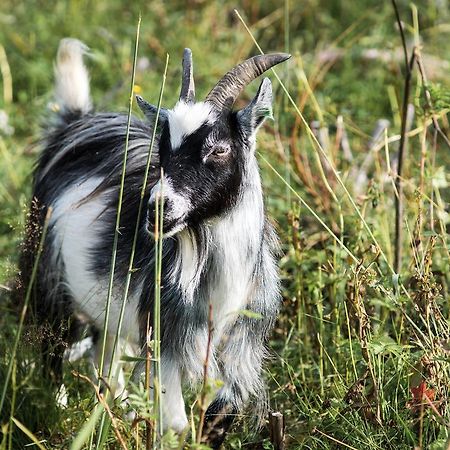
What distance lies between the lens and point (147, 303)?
354cm

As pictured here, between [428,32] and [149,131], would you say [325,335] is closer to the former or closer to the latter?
[149,131]

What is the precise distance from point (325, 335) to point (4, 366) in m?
1.30

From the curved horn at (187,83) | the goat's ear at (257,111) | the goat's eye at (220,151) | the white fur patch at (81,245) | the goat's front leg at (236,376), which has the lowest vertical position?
the goat's front leg at (236,376)

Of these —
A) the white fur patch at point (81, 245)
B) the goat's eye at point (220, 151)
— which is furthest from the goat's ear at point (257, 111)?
the white fur patch at point (81, 245)

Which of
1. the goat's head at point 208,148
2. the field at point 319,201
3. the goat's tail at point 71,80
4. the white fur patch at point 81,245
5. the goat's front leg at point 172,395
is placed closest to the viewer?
the goat's head at point 208,148

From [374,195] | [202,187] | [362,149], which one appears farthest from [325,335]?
[362,149]

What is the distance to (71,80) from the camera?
4348 millimetres

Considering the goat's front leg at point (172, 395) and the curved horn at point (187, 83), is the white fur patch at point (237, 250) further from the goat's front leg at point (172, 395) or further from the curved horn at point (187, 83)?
the curved horn at point (187, 83)

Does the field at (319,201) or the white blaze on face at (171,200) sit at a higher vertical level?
the white blaze on face at (171,200)

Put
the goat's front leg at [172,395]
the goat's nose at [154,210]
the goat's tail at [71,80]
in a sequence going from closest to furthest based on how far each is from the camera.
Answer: the goat's nose at [154,210] → the goat's front leg at [172,395] → the goat's tail at [71,80]

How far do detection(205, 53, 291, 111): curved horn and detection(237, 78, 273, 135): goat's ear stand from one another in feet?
0.18

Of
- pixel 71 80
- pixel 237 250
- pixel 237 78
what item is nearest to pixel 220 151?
pixel 237 78

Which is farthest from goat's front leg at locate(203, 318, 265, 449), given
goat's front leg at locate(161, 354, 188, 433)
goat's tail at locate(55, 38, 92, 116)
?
goat's tail at locate(55, 38, 92, 116)

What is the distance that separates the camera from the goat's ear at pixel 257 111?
3.31 m
